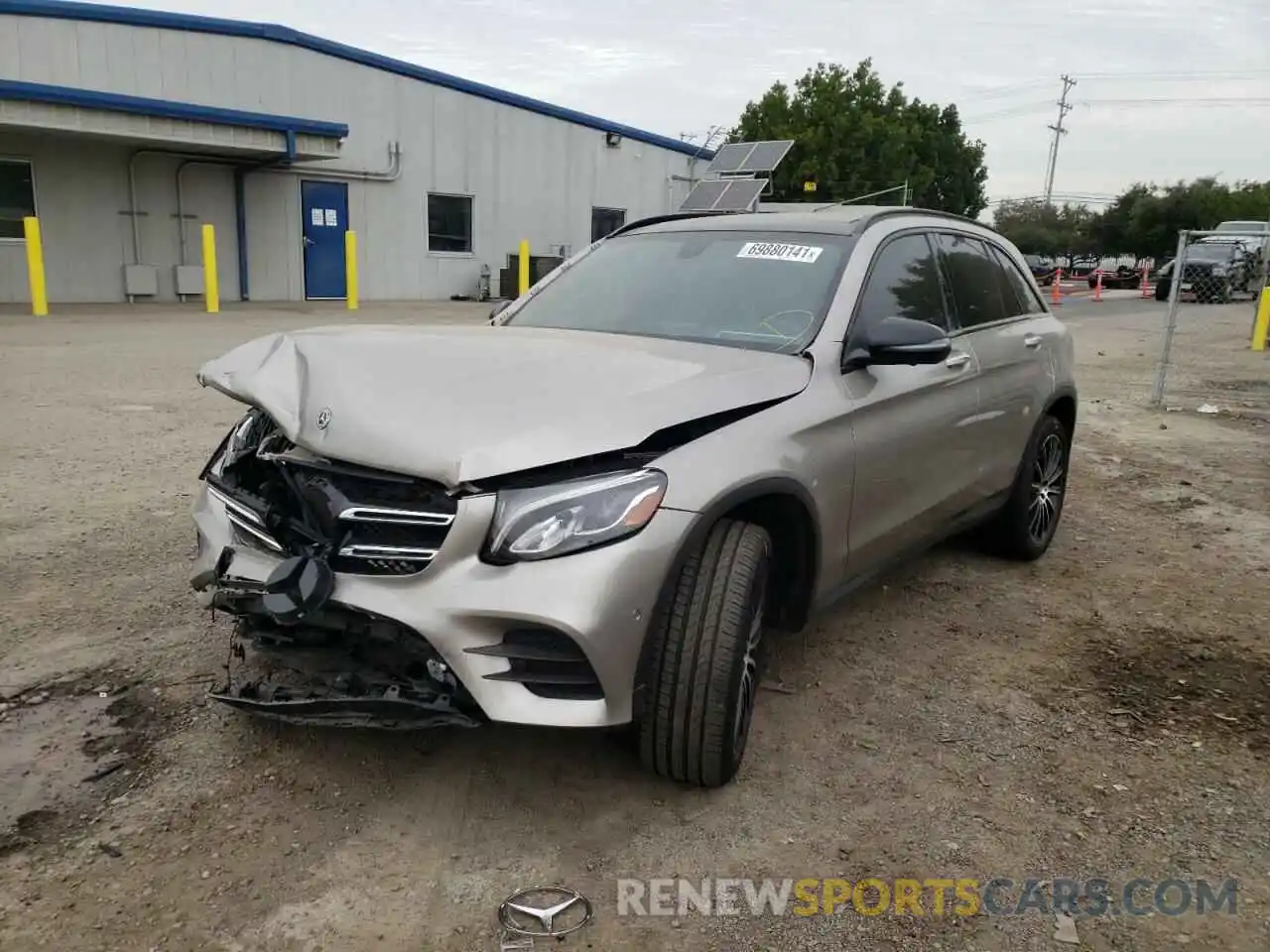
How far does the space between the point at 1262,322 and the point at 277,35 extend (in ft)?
60.7

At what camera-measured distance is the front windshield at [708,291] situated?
350cm

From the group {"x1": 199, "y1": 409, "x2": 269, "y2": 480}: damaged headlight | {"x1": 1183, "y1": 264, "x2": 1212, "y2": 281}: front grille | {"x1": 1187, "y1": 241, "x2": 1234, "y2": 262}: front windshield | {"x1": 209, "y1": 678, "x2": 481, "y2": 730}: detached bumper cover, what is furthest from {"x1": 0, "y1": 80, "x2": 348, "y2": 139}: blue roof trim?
{"x1": 1187, "y1": 241, "x2": 1234, "y2": 262}: front windshield

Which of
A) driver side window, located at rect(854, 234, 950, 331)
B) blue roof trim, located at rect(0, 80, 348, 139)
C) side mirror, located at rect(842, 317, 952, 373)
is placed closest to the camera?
side mirror, located at rect(842, 317, 952, 373)

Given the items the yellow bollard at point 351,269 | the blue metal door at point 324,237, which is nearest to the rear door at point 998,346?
the yellow bollard at point 351,269

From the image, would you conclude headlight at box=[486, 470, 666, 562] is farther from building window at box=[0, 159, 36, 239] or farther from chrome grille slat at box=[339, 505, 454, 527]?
building window at box=[0, 159, 36, 239]

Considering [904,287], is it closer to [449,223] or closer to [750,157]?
[750,157]

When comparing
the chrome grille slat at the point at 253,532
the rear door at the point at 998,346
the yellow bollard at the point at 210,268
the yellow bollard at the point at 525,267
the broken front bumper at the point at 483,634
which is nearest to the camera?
the broken front bumper at the point at 483,634

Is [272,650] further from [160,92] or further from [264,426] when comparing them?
[160,92]

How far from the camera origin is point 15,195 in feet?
56.3

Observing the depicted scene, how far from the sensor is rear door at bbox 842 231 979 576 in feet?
11.3

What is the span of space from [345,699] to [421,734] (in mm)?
643
